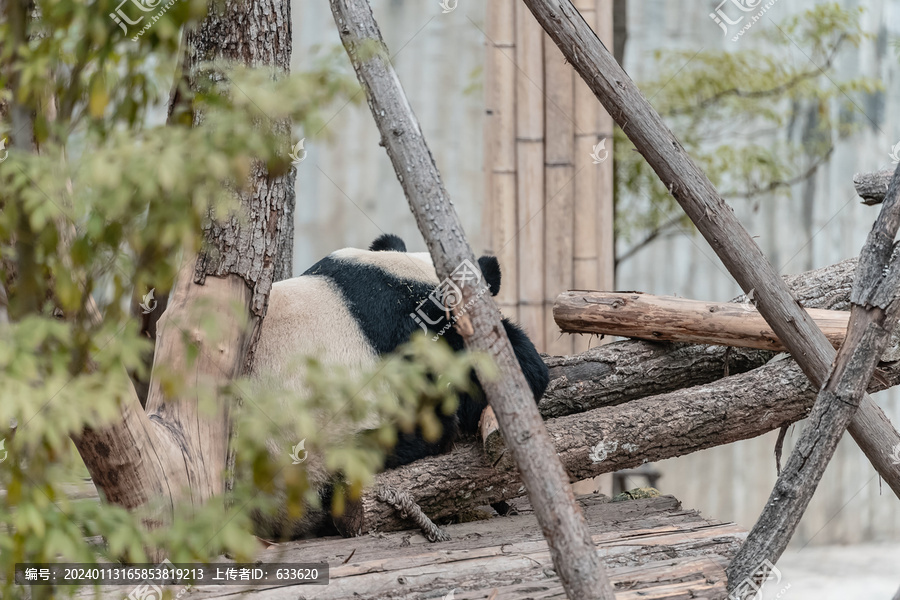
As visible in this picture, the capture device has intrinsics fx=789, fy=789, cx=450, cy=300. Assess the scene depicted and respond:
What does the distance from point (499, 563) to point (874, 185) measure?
Answer: 1526 mm

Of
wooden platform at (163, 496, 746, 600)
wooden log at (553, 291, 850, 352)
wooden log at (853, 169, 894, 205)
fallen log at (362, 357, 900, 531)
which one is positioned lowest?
wooden platform at (163, 496, 746, 600)

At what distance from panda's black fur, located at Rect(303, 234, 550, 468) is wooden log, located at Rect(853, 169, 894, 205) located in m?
1.11

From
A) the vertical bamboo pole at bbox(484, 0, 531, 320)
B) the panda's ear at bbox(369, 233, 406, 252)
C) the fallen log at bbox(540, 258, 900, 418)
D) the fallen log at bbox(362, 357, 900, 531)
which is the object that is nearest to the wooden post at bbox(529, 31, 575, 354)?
the vertical bamboo pole at bbox(484, 0, 531, 320)

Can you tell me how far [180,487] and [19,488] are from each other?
3.38 feet

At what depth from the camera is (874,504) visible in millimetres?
5480

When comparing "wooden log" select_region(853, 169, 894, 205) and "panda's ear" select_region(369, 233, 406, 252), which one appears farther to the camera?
"panda's ear" select_region(369, 233, 406, 252)

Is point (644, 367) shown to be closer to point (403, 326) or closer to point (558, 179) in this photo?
point (403, 326)

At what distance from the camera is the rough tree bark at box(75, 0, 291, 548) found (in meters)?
2.05

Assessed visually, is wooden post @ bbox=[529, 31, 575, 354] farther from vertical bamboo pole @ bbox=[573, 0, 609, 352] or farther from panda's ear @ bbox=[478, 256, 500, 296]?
panda's ear @ bbox=[478, 256, 500, 296]

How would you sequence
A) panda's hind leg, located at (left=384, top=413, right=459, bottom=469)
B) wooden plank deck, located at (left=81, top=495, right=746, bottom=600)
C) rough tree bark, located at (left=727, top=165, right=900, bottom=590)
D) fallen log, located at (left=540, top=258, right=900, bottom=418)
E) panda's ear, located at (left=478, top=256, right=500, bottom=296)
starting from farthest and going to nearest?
1. fallen log, located at (left=540, top=258, right=900, bottom=418)
2. panda's ear, located at (left=478, top=256, right=500, bottom=296)
3. panda's hind leg, located at (left=384, top=413, right=459, bottom=469)
4. wooden plank deck, located at (left=81, top=495, right=746, bottom=600)
5. rough tree bark, located at (left=727, top=165, right=900, bottom=590)

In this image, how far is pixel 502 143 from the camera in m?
3.79

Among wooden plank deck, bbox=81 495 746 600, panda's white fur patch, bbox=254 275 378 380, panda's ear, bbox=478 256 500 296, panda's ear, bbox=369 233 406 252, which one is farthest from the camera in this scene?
panda's ear, bbox=369 233 406 252

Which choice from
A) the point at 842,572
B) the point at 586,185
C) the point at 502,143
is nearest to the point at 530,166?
the point at 502,143

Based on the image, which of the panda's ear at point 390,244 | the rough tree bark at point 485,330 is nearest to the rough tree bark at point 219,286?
the rough tree bark at point 485,330
